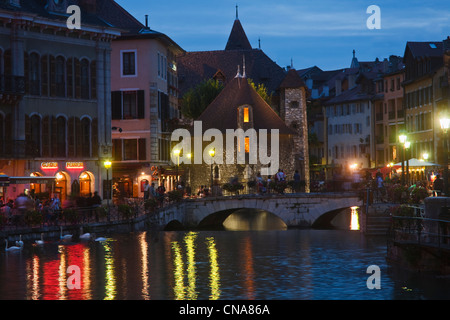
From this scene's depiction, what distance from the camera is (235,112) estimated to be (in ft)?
262

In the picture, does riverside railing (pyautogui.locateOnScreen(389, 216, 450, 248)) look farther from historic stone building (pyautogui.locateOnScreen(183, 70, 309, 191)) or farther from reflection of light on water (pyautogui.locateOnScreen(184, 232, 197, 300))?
historic stone building (pyautogui.locateOnScreen(183, 70, 309, 191))

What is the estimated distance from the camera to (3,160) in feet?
165

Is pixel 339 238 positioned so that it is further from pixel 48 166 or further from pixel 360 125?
pixel 360 125

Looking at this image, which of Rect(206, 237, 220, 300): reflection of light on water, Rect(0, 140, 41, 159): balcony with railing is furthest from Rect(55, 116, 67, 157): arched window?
Rect(206, 237, 220, 300): reflection of light on water

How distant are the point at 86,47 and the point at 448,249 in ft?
115

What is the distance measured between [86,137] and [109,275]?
2767 cm

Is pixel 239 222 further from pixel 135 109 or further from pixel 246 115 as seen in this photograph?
pixel 246 115

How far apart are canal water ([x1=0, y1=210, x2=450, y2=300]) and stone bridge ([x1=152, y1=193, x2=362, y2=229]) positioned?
13.2 m

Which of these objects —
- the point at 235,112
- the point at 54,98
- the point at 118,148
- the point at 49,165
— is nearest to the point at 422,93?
the point at 235,112

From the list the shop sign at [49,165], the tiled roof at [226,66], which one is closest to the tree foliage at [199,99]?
the tiled roof at [226,66]

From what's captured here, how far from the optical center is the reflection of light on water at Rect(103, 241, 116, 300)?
82.6 feet

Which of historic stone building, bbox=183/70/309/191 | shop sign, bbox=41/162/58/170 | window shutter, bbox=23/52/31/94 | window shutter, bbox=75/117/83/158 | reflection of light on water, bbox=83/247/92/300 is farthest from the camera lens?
historic stone building, bbox=183/70/309/191
